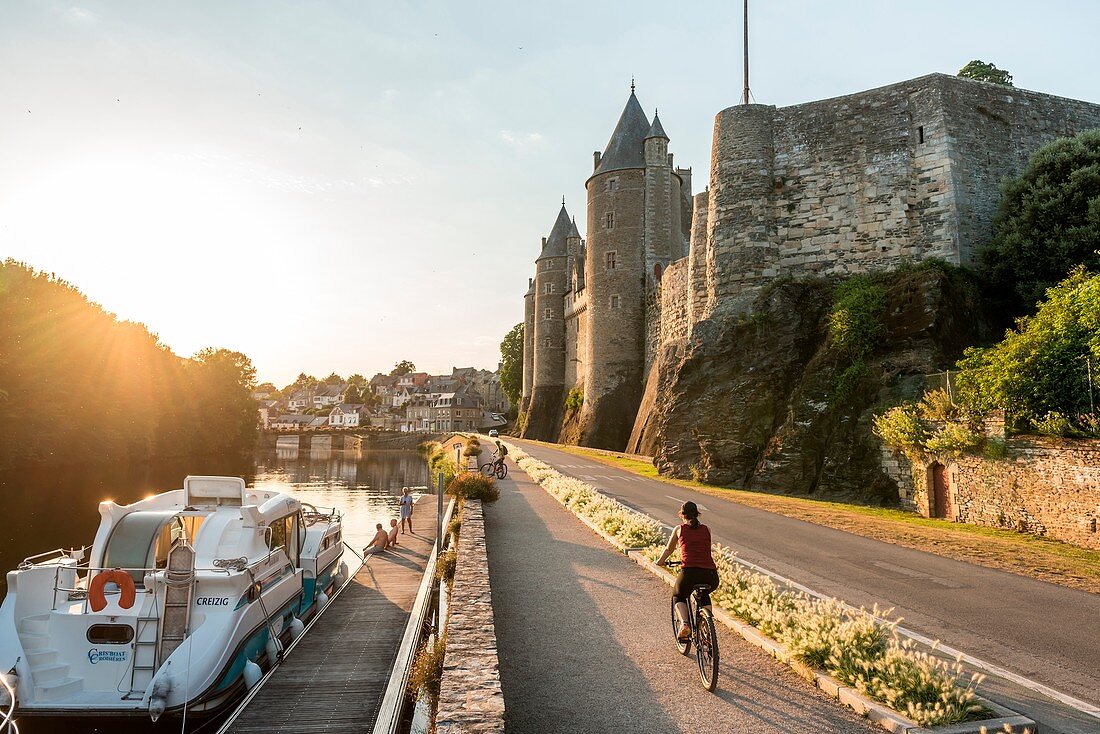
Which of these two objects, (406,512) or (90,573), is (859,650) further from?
(406,512)

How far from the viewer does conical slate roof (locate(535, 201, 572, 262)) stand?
69.1 metres

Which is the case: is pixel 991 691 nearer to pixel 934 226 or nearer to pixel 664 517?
pixel 664 517

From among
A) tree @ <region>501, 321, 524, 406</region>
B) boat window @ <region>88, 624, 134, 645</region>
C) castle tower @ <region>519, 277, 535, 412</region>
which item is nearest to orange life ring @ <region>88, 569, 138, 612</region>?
boat window @ <region>88, 624, 134, 645</region>

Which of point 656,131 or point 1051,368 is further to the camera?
point 656,131

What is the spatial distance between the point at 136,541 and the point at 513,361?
7871 centimetres

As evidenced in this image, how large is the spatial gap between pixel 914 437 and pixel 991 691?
44.0 feet

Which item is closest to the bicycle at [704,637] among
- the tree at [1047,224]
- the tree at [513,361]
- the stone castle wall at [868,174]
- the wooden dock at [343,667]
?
the wooden dock at [343,667]

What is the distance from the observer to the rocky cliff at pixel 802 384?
2120cm

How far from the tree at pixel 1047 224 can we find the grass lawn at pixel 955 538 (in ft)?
33.5

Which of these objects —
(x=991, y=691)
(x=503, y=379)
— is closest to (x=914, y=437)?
(x=991, y=691)

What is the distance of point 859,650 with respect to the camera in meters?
6.25

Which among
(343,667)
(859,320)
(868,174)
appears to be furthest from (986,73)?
(343,667)

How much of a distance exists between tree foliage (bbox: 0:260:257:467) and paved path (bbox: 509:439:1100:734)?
136 ft

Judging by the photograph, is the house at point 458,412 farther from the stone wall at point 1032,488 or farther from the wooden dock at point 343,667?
the stone wall at point 1032,488
